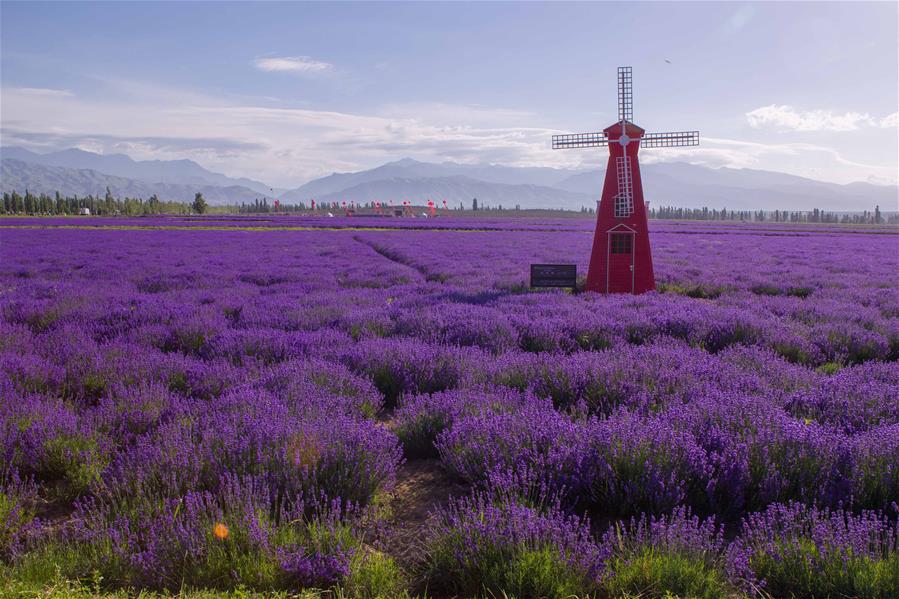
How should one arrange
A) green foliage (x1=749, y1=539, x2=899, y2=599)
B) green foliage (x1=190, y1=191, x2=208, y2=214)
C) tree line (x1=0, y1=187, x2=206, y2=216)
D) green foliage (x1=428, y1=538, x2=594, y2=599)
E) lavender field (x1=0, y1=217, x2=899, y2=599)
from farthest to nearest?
green foliage (x1=190, y1=191, x2=208, y2=214) → tree line (x1=0, y1=187, x2=206, y2=216) → lavender field (x1=0, y1=217, x2=899, y2=599) → green foliage (x1=428, y1=538, x2=594, y2=599) → green foliage (x1=749, y1=539, x2=899, y2=599)

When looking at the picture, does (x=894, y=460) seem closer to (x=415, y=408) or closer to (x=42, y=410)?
(x=415, y=408)

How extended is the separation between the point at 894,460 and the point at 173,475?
12.9 ft

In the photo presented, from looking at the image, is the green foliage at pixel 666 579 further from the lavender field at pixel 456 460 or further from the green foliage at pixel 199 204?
the green foliage at pixel 199 204

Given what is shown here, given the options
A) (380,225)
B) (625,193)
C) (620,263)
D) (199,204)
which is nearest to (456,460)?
(620,263)

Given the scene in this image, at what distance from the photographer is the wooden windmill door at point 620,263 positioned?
1119 cm

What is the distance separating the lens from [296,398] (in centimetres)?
417

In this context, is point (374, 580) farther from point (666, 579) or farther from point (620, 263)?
point (620, 263)

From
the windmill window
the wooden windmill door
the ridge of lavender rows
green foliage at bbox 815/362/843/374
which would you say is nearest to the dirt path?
green foliage at bbox 815/362/843/374

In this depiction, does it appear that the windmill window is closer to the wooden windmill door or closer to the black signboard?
the wooden windmill door

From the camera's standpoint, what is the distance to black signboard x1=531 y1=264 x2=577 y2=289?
11.0m

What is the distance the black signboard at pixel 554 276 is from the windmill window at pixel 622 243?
0.97m

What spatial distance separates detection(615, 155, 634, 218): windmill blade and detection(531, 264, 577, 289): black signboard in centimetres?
147

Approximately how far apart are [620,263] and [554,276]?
4.57 ft

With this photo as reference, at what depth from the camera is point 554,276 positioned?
1116cm
